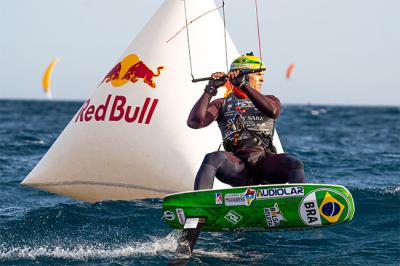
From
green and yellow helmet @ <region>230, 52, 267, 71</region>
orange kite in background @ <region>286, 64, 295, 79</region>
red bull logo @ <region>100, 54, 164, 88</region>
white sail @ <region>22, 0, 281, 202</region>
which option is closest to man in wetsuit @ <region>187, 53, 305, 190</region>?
→ green and yellow helmet @ <region>230, 52, 267, 71</region>

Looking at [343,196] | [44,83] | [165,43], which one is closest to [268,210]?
[343,196]

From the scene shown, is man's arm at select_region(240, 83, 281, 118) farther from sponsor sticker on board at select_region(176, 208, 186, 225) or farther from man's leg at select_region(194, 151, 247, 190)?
sponsor sticker on board at select_region(176, 208, 186, 225)

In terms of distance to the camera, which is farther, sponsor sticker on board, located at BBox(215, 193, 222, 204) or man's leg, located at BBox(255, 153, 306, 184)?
man's leg, located at BBox(255, 153, 306, 184)

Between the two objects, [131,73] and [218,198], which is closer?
[218,198]

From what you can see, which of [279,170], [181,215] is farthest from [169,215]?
[279,170]

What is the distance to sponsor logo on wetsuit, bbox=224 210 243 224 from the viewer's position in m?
6.34

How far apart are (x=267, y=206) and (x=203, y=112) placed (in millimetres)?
1123

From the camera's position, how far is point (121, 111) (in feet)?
28.8

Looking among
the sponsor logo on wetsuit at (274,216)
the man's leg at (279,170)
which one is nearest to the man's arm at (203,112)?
the man's leg at (279,170)

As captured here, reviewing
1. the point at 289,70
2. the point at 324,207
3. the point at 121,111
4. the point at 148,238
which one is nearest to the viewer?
the point at 324,207

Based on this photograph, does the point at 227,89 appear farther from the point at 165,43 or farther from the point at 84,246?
the point at 84,246

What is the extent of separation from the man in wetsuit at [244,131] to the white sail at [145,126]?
1.71m

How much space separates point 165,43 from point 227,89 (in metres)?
1.01

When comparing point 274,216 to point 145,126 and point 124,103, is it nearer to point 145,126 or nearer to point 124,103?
point 145,126
